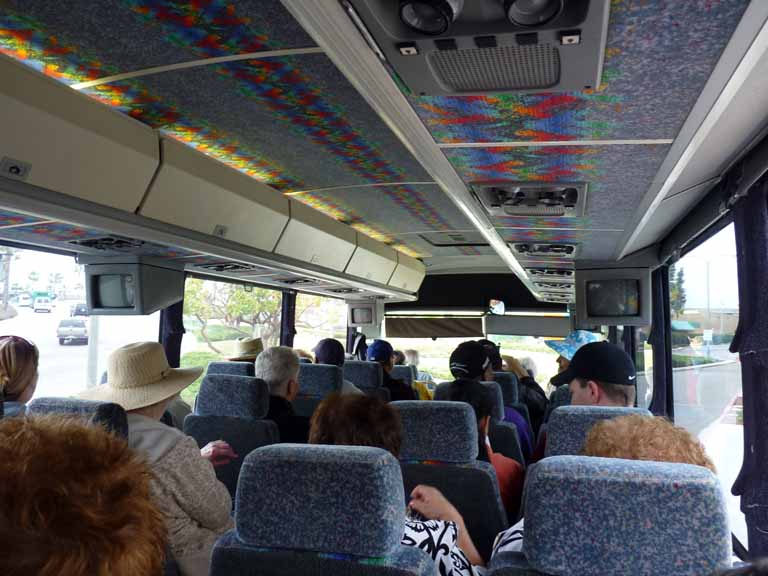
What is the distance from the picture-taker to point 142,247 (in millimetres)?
4973

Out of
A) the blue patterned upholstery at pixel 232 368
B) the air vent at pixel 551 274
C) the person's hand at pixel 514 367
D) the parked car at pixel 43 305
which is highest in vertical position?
the air vent at pixel 551 274

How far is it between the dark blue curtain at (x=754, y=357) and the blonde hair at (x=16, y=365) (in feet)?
11.6

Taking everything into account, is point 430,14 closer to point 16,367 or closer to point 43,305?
point 16,367

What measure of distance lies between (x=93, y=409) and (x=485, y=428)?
2.17m

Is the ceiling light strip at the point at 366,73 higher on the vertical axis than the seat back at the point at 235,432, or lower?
higher

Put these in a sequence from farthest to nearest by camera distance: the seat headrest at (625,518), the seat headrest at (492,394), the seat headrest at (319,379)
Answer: the seat headrest at (319,379) → the seat headrest at (492,394) → the seat headrest at (625,518)

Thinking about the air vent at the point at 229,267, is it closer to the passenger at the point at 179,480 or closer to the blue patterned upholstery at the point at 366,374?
the blue patterned upholstery at the point at 366,374

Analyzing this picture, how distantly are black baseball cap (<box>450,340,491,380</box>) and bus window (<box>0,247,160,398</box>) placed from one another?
8.42ft

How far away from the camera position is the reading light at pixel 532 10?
1525mm

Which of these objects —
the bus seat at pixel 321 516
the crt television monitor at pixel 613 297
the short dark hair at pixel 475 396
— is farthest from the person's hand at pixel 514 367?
the bus seat at pixel 321 516

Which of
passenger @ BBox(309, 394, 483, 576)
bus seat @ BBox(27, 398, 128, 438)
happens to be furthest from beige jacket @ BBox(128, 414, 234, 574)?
passenger @ BBox(309, 394, 483, 576)

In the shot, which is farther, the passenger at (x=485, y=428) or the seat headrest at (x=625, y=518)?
the passenger at (x=485, y=428)

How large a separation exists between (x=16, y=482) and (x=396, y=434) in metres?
1.83

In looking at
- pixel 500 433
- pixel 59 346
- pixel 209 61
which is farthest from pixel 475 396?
pixel 59 346
